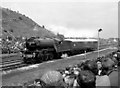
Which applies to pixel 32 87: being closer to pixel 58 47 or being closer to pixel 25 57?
pixel 25 57

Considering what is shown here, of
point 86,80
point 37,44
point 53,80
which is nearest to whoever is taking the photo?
point 53,80

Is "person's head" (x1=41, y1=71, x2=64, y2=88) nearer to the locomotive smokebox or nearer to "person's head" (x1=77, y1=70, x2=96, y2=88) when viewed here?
"person's head" (x1=77, y1=70, x2=96, y2=88)

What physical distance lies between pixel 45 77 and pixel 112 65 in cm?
829

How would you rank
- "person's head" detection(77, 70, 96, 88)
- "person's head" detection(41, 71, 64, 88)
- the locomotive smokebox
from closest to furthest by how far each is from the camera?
"person's head" detection(41, 71, 64, 88)
"person's head" detection(77, 70, 96, 88)
the locomotive smokebox

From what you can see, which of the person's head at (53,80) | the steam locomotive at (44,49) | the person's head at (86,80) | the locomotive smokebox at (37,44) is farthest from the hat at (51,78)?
the locomotive smokebox at (37,44)

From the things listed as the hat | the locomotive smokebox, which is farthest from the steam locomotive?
the hat

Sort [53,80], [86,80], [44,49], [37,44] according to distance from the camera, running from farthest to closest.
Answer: [44,49]
[37,44]
[86,80]
[53,80]

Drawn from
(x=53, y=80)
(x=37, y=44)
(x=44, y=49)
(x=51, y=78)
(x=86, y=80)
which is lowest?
(x=86, y=80)

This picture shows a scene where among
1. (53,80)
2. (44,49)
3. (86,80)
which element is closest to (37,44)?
(44,49)

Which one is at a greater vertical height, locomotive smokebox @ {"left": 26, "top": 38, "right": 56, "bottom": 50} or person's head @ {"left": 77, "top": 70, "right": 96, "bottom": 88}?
locomotive smokebox @ {"left": 26, "top": 38, "right": 56, "bottom": 50}

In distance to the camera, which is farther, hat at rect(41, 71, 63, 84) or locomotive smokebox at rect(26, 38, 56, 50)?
locomotive smokebox at rect(26, 38, 56, 50)

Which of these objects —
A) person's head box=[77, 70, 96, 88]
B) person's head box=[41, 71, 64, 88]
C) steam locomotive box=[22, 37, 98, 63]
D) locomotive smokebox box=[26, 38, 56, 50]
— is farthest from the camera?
locomotive smokebox box=[26, 38, 56, 50]

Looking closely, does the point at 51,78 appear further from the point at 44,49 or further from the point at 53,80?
the point at 44,49

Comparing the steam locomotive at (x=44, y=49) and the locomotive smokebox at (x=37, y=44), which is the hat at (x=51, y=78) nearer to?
the steam locomotive at (x=44, y=49)
